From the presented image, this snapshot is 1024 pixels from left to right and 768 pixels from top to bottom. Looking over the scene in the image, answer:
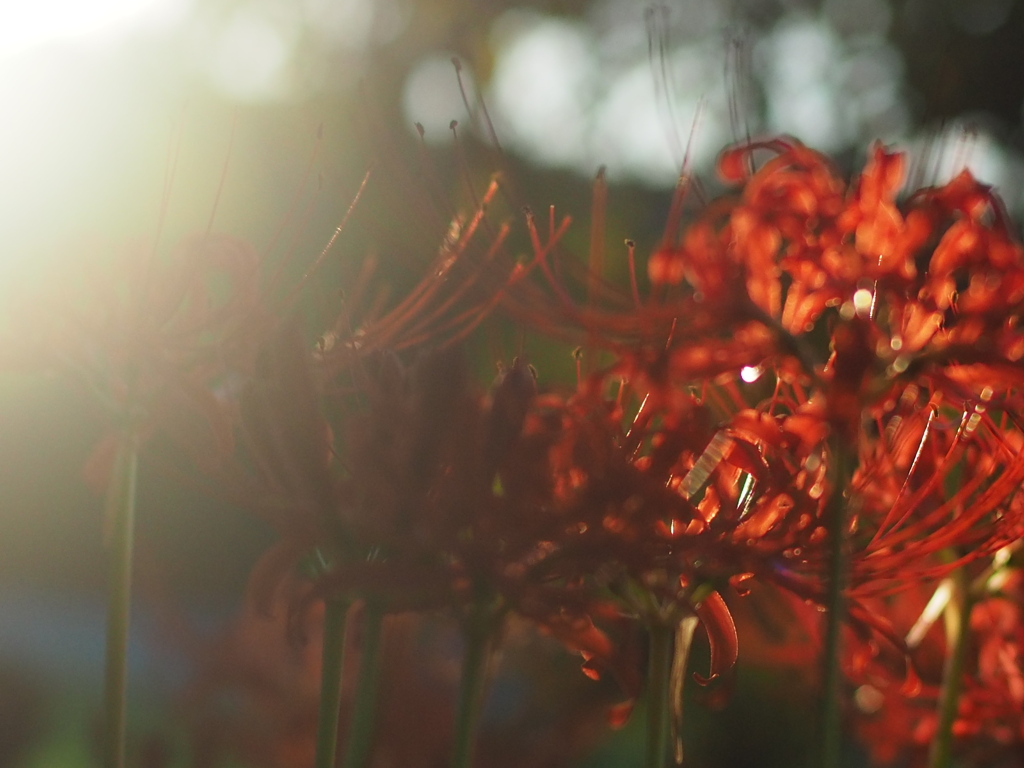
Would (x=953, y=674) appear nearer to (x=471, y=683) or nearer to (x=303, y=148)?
(x=471, y=683)

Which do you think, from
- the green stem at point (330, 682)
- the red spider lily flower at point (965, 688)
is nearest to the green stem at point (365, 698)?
the green stem at point (330, 682)

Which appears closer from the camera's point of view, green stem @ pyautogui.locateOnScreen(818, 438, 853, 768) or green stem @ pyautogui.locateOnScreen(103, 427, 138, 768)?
green stem @ pyautogui.locateOnScreen(818, 438, 853, 768)

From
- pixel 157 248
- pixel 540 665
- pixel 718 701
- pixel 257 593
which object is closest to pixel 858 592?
pixel 718 701

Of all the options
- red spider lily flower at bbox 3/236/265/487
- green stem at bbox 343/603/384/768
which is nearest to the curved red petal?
green stem at bbox 343/603/384/768

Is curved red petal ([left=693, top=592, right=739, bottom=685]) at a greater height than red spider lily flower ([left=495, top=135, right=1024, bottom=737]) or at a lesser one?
lesser

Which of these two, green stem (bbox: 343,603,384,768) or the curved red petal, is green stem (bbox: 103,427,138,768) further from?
the curved red petal

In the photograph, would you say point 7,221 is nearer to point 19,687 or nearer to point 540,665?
point 540,665

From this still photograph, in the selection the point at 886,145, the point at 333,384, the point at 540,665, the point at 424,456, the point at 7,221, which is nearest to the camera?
the point at 424,456
